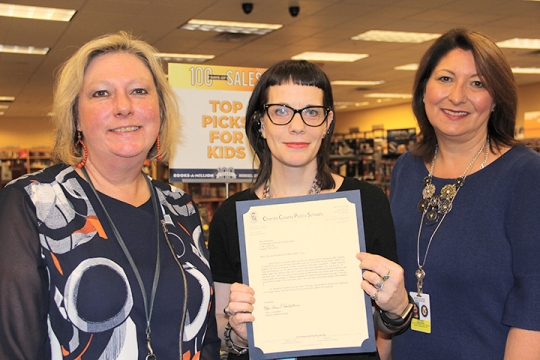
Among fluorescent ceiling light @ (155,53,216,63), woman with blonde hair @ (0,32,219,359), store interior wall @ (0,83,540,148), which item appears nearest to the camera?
woman with blonde hair @ (0,32,219,359)

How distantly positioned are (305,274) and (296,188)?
1.20ft

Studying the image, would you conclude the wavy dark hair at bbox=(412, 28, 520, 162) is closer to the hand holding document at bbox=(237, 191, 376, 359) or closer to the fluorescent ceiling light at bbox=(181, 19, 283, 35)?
the hand holding document at bbox=(237, 191, 376, 359)

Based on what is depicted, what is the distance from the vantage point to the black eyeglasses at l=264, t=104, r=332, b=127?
6.06 feet

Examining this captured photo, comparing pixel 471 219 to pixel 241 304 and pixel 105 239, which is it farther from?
pixel 105 239

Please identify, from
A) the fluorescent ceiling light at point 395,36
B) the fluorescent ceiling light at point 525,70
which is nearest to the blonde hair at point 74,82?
the fluorescent ceiling light at point 395,36

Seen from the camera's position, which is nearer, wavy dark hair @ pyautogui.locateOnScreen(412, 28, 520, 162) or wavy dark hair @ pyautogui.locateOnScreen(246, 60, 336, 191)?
wavy dark hair @ pyautogui.locateOnScreen(246, 60, 336, 191)

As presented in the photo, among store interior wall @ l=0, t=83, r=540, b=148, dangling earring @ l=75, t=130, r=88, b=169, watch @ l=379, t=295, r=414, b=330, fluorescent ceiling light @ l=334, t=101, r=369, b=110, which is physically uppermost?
fluorescent ceiling light @ l=334, t=101, r=369, b=110

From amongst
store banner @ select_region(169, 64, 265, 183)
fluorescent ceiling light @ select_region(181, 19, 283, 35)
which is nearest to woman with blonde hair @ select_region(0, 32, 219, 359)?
store banner @ select_region(169, 64, 265, 183)

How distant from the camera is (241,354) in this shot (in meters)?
1.89

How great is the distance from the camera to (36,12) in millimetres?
7773

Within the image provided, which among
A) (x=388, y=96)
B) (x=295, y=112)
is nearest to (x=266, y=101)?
(x=295, y=112)

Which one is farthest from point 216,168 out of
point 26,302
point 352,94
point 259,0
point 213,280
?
point 352,94

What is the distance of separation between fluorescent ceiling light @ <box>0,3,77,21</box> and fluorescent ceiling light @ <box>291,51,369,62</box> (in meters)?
4.88

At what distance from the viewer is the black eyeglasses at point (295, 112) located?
185cm
